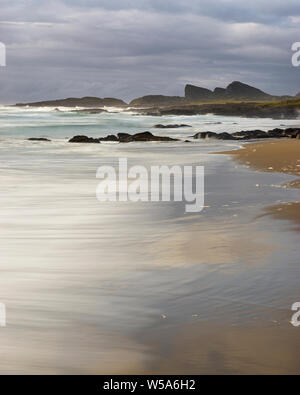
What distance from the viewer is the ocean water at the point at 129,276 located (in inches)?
143

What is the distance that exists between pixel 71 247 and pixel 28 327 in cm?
222

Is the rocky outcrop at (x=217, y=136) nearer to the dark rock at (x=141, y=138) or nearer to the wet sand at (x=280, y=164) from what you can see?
the dark rock at (x=141, y=138)

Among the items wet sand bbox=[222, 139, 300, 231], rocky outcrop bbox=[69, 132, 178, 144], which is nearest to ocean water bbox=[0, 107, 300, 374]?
wet sand bbox=[222, 139, 300, 231]

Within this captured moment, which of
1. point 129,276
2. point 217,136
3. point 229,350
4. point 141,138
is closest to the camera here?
point 229,350

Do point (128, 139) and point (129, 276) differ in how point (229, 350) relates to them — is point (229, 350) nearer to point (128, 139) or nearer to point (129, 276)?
point (129, 276)

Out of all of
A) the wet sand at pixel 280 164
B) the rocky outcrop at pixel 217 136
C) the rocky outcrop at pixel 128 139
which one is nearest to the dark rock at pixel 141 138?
the rocky outcrop at pixel 128 139

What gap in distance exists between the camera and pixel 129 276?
16.6ft

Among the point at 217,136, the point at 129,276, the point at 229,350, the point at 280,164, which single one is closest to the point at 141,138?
the point at 217,136

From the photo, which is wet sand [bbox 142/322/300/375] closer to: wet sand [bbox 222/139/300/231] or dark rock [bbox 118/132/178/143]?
wet sand [bbox 222/139/300/231]

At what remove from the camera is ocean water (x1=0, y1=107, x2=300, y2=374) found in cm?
362

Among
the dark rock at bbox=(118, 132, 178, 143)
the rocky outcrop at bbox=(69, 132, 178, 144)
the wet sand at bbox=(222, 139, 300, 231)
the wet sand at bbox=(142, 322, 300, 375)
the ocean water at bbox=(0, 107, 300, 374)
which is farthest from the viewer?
the dark rock at bbox=(118, 132, 178, 143)

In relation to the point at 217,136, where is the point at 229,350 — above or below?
below

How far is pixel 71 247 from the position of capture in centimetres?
611
